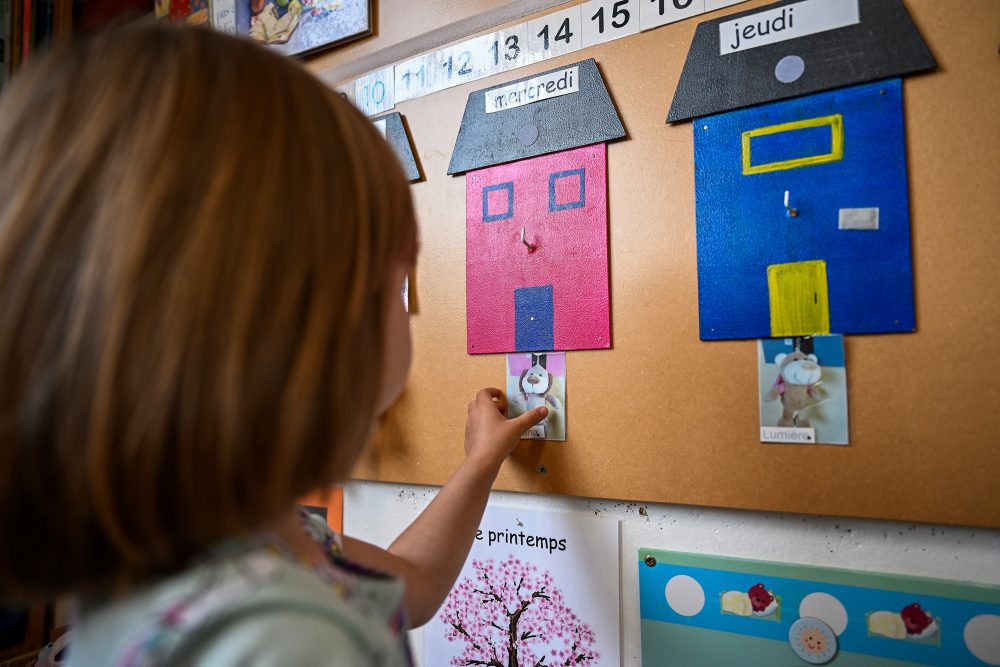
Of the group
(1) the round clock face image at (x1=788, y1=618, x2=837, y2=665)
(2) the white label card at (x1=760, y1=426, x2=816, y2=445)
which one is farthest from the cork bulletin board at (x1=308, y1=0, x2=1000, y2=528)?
(1) the round clock face image at (x1=788, y1=618, x2=837, y2=665)

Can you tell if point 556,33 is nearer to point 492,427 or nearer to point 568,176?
point 568,176

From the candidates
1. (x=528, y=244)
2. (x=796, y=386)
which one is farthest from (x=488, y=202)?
(x=796, y=386)

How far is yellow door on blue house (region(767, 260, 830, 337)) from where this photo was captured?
22.2 inches

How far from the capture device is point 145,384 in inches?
11.1

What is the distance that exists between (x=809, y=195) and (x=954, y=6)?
0.19 metres

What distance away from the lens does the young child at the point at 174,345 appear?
281mm

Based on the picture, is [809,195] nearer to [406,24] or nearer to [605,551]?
[605,551]

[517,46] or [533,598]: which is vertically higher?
[517,46]

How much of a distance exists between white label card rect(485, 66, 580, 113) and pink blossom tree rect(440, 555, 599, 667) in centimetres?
53

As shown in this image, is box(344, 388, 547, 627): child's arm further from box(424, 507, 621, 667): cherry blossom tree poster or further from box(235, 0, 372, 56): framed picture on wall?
box(235, 0, 372, 56): framed picture on wall

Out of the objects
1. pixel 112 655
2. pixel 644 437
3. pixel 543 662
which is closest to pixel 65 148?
pixel 112 655

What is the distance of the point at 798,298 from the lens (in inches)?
22.5

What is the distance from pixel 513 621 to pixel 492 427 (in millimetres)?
231

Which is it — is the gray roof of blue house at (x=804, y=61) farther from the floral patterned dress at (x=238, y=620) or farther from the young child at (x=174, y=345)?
the floral patterned dress at (x=238, y=620)
